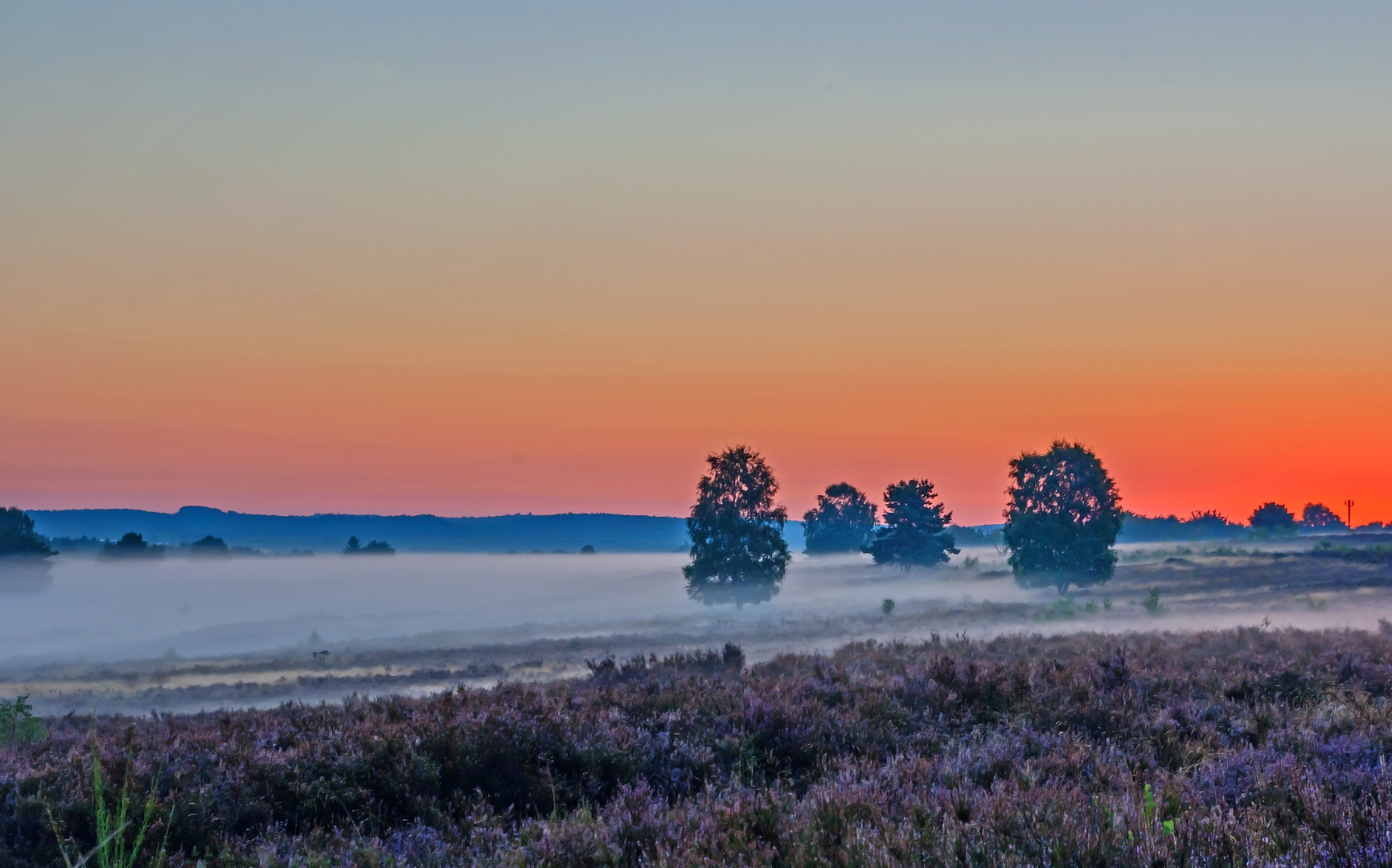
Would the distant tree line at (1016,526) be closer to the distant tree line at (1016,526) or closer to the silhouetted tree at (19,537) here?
the distant tree line at (1016,526)

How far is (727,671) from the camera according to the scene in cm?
1714

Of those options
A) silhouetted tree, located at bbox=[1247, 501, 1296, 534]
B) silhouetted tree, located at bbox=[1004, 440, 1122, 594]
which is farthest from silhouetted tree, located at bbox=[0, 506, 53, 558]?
silhouetted tree, located at bbox=[1247, 501, 1296, 534]

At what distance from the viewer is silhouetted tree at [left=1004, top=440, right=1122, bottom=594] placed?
189 feet

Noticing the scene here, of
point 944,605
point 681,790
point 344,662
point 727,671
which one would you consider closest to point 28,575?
point 344,662

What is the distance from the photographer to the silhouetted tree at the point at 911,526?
252 feet

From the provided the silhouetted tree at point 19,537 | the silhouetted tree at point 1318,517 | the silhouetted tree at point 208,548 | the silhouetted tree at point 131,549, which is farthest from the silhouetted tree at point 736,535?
the silhouetted tree at point 1318,517

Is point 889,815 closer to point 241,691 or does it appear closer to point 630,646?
point 241,691

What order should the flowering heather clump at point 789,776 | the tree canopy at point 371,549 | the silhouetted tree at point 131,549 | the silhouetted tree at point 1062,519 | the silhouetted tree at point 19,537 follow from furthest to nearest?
the tree canopy at point 371,549, the silhouetted tree at point 131,549, the silhouetted tree at point 19,537, the silhouetted tree at point 1062,519, the flowering heather clump at point 789,776

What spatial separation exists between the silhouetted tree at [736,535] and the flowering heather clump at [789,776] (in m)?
46.0

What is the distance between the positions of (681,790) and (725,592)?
5158 centimetres

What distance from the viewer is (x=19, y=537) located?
72.6 m

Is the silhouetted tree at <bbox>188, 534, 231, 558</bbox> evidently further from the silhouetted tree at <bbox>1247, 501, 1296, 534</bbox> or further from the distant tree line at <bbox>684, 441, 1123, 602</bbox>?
the silhouetted tree at <bbox>1247, 501, 1296, 534</bbox>

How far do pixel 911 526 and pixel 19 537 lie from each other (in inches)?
2791

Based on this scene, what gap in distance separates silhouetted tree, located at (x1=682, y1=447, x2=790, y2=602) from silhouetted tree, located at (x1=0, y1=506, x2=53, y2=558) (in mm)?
52866
